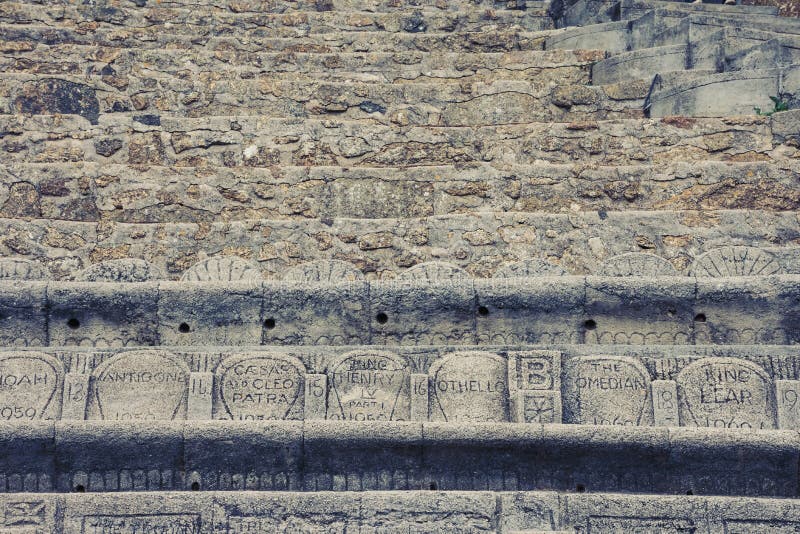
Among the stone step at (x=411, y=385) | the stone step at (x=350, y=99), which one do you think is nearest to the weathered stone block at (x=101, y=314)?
the stone step at (x=411, y=385)

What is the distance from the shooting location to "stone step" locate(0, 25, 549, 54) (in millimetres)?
11211

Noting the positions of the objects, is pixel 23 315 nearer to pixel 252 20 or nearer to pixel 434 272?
pixel 434 272

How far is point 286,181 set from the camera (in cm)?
887

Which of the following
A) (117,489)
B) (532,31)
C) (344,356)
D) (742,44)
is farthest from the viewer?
(532,31)

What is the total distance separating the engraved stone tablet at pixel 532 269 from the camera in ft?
24.9

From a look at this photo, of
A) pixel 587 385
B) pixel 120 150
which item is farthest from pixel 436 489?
→ pixel 120 150

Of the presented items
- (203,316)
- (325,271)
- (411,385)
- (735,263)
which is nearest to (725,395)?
(735,263)

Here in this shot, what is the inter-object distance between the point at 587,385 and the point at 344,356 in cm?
117

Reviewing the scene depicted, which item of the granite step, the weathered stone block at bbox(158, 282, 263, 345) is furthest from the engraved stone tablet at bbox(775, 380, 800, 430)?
the granite step

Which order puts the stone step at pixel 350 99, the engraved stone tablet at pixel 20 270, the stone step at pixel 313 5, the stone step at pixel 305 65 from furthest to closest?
the stone step at pixel 313 5 < the stone step at pixel 305 65 < the stone step at pixel 350 99 < the engraved stone tablet at pixel 20 270

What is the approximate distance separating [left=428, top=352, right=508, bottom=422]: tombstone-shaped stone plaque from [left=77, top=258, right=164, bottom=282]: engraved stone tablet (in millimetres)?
1885

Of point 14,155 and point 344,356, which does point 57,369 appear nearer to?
point 344,356

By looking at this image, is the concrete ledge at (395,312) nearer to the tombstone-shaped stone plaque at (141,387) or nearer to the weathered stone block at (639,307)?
the weathered stone block at (639,307)

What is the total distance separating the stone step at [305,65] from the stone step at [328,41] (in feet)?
0.95
